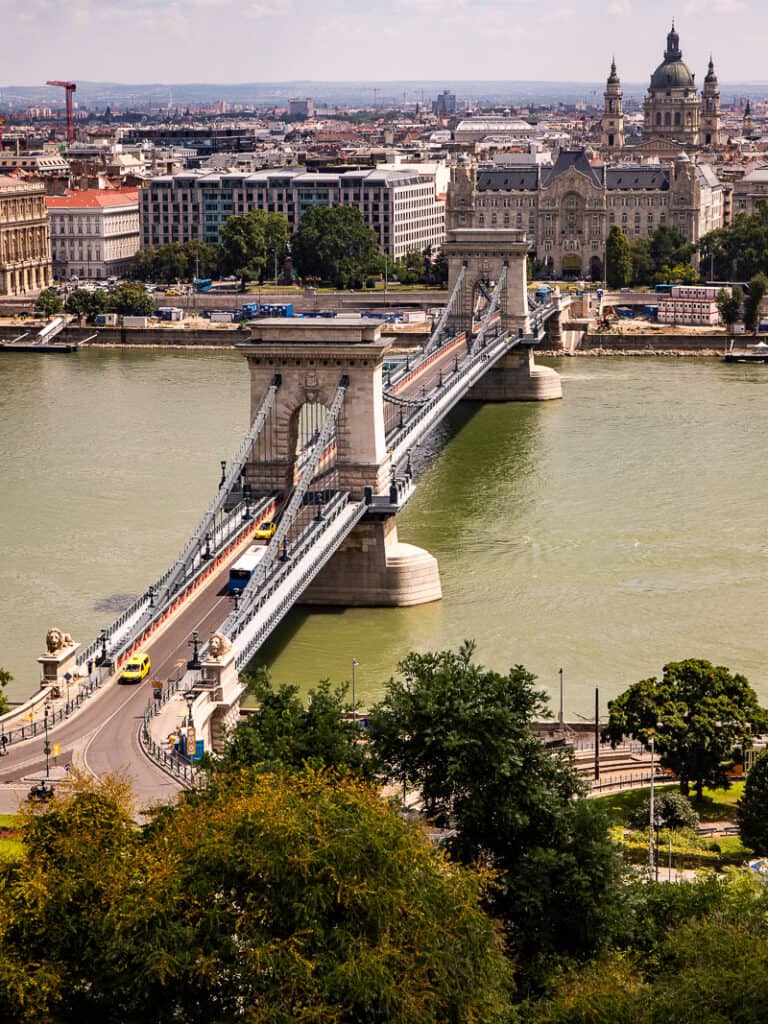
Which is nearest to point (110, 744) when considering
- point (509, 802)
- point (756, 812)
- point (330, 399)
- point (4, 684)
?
point (4, 684)

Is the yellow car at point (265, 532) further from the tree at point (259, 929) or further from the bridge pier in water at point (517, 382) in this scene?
the bridge pier in water at point (517, 382)

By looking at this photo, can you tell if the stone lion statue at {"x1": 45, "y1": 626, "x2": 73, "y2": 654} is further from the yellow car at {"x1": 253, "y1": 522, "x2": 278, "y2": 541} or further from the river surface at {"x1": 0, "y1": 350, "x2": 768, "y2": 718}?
the yellow car at {"x1": 253, "y1": 522, "x2": 278, "y2": 541}

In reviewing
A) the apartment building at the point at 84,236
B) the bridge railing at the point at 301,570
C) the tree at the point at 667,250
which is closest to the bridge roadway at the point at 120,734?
the bridge railing at the point at 301,570

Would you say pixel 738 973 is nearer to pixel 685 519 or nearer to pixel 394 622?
pixel 394 622

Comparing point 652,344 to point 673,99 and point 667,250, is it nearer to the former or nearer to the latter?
point 667,250

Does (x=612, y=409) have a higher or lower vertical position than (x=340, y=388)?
lower

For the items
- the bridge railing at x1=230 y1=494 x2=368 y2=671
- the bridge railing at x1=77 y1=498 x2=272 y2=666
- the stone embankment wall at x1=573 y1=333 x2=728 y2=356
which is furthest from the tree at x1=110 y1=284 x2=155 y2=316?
the bridge railing at x1=230 y1=494 x2=368 y2=671

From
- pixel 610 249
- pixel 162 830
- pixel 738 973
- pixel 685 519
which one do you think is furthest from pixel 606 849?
pixel 610 249
